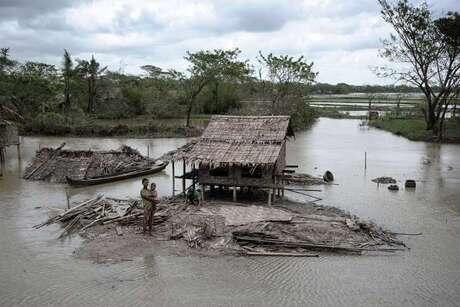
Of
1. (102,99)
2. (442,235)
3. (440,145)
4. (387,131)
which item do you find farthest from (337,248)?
(102,99)

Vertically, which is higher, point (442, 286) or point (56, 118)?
point (56, 118)

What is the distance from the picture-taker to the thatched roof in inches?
651

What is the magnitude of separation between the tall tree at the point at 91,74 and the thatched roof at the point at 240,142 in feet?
114

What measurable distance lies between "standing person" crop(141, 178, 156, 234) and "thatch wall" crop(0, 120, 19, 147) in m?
15.2

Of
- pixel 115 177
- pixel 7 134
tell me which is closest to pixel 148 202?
pixel 115 177

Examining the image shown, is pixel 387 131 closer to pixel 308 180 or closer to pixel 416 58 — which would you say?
pixel 416 58

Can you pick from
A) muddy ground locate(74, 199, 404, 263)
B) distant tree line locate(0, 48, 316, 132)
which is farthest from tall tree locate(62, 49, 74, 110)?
muddy ground locate(74, 199, 404, 263)

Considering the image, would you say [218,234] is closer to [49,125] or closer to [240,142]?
[240,142]

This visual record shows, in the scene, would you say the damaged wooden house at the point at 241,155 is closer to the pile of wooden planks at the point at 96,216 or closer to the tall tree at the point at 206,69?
the pile of wooden planks at the point at 96,216

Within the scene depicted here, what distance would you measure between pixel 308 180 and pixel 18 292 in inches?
536

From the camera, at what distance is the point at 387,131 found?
46.3 metres

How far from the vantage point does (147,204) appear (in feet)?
45.2

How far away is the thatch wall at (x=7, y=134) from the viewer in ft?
87.0

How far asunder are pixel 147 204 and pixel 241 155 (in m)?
4.08
